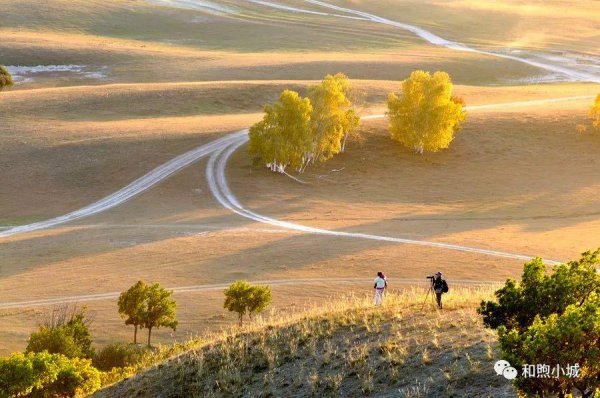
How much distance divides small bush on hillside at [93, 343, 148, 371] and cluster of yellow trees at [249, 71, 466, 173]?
43.8 m

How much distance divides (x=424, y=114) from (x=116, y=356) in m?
56.7

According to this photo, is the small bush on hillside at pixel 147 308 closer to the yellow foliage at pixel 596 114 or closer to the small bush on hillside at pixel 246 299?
the small bush on hillside at pixel 246 299

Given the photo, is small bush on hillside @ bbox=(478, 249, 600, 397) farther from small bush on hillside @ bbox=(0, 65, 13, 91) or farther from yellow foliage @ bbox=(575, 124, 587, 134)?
small bush on hillside @ bbox=(0, 65, 13, 91)

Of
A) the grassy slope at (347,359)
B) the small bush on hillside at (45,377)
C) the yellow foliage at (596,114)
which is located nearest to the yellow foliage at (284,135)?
the yellow foliage at (596,114)

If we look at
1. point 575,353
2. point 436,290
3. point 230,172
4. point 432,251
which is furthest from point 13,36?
point 575,353

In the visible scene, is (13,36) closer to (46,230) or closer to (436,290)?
(46,230)

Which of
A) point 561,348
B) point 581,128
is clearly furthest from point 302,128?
point 561,348

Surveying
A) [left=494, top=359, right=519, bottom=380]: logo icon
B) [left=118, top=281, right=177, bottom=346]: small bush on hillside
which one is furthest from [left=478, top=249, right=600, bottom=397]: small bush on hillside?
[left=118, top=281, right=177, bottom=346]: small bush on hillside

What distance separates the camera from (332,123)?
263ft

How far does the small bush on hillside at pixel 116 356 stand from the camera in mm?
32312

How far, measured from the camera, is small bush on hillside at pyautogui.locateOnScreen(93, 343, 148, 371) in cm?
3231

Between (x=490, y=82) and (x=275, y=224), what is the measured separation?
83.5 meters

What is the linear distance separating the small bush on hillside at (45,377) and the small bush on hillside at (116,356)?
5713mm

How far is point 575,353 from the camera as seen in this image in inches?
506
